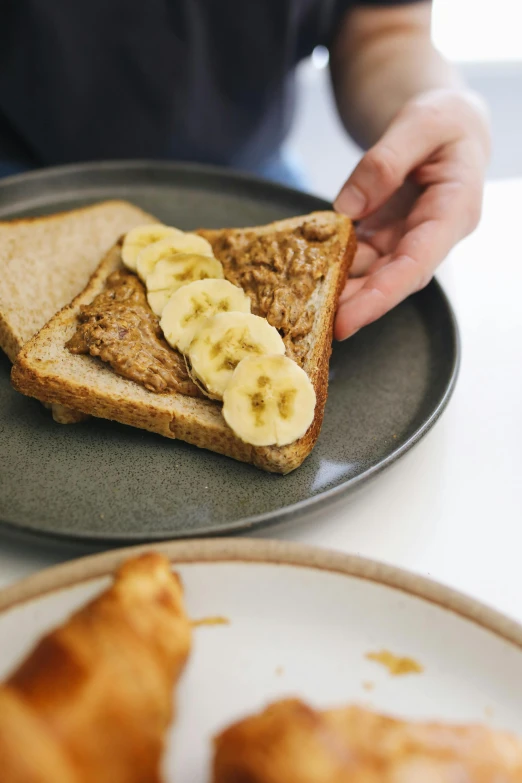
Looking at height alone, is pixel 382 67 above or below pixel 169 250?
above

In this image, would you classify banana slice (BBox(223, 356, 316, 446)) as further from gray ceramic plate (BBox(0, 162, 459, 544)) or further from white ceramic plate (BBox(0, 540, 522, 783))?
white ceramic plate (BBox(0, 540, 522, 783))

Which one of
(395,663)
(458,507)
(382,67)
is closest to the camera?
(395,663)

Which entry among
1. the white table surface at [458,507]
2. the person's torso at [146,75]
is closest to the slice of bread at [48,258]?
the person's torso at [146,75]

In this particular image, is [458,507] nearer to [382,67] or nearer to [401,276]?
[401,276]

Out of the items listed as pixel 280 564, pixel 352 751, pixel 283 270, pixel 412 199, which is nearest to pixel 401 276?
pixel 283 270

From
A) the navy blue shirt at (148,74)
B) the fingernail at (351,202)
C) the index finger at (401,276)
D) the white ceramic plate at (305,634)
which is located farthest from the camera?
the navy blue shirt at (148,74)

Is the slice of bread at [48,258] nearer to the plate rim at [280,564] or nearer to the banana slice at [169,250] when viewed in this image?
the banana slice at [169,250]

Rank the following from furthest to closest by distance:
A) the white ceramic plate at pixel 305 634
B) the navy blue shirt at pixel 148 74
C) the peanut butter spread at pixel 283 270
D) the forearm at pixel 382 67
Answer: the forearm at pixel 382 67 < the navy blue shirt at pixel 148 74 < the peanut butter spread at pixel 283 270 < the white ceramic plate at pixel 305 634
